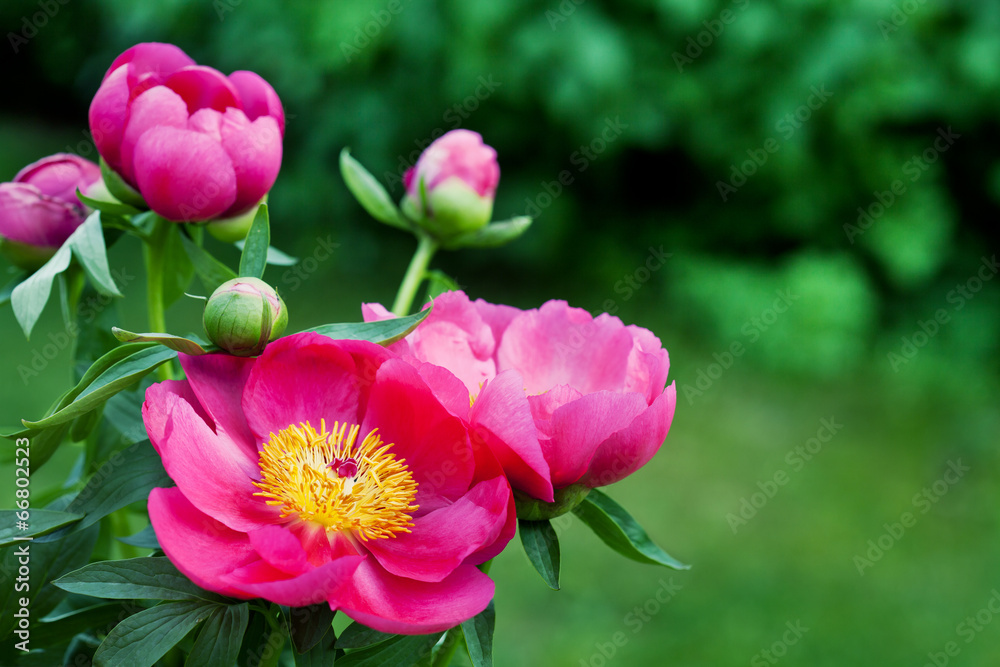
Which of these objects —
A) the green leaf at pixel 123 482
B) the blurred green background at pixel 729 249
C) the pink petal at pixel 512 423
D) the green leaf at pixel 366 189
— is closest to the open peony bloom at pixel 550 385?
the pink petal at pixel 512 423

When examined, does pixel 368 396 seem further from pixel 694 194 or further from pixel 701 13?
pixel 694 194

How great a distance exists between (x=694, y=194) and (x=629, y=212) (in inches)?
7.6

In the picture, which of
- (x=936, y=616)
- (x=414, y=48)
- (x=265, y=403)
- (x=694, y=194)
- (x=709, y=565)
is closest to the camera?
(x=265, y=403)

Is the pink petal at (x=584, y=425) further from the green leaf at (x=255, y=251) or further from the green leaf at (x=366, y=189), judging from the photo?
the green leaf at (x=366, y=189)

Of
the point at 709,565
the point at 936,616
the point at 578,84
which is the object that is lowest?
the point at 709,565

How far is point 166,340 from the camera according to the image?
35 cm

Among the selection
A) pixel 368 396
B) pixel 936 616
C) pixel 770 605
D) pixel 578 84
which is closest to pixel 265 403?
pixel 368 396

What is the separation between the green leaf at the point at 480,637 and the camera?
1.20ft

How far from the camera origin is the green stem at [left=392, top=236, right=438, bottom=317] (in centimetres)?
54

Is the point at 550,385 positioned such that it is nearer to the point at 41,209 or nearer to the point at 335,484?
the point at 335,484

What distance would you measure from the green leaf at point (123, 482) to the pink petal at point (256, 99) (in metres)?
0.17

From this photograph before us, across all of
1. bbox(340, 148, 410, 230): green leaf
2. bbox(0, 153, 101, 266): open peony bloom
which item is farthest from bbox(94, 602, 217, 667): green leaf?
bbox(340, 148, 410, 230): green leaf

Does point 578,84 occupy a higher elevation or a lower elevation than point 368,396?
lower

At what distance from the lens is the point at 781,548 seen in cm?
193
